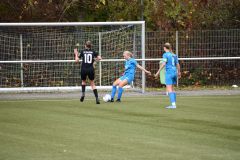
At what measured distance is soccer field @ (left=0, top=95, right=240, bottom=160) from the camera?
11.5m

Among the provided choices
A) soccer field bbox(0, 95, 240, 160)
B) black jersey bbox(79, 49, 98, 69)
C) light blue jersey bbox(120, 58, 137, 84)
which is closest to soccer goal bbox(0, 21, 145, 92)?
light blue jersey bbox(120, 58, 137, 84)

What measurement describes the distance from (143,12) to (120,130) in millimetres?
19371

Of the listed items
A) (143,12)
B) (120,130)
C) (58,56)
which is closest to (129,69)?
(58,56)

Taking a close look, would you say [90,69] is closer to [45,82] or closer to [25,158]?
[45,82]

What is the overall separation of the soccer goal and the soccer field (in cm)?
505

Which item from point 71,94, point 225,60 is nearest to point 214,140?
point 71,94

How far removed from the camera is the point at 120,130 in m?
14.6

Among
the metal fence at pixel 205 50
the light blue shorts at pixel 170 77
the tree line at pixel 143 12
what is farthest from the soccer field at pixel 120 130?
the tree line at pixel 143 12

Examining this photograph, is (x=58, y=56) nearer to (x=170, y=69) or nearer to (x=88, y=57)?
(x=88, y=57)

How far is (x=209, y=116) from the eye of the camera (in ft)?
57.2

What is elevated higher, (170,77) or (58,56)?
(58,56)

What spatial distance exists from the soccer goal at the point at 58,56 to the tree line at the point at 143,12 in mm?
4676

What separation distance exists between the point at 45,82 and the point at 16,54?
1472 millimetres

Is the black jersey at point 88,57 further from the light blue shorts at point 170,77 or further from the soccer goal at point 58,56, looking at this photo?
the soccer goal at point 58,56
